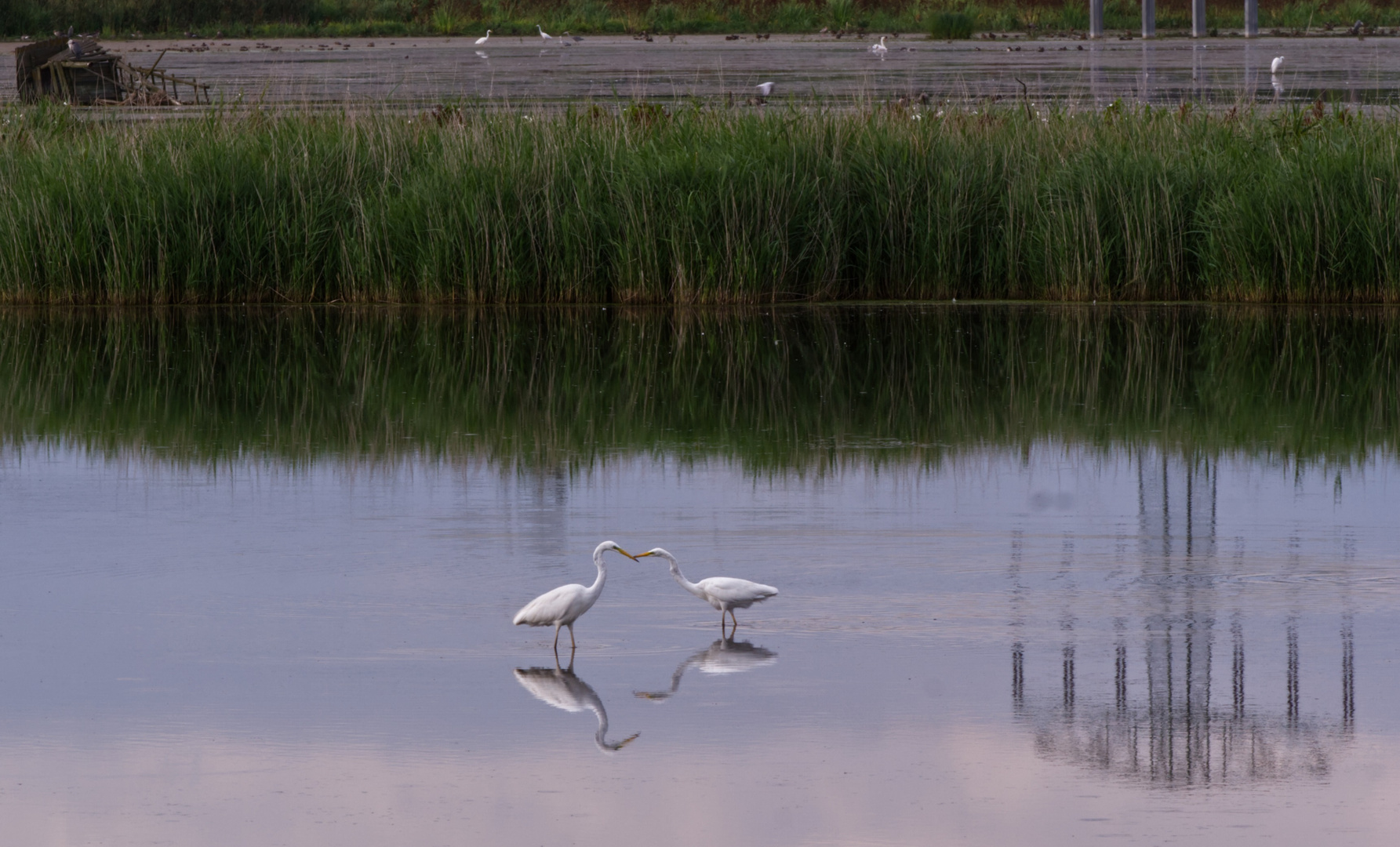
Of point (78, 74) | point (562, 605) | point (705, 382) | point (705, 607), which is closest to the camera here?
point (562, 605)

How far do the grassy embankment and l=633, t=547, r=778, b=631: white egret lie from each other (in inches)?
1834

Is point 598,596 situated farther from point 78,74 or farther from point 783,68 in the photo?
point 783,68

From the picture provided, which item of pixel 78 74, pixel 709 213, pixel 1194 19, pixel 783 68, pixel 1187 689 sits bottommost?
pixel 1187 689

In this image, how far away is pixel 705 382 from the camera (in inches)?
521

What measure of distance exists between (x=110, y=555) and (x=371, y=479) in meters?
1.88

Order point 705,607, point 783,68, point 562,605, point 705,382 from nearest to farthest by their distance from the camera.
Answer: point 562,605
point 705,607
point 705,382
point 783,68

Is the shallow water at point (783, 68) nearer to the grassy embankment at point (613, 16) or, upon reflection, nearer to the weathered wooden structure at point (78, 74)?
the weathered wooden structure at point (78, 74)

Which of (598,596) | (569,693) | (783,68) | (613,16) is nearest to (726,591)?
(598,596)

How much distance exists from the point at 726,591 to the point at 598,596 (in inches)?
18.5

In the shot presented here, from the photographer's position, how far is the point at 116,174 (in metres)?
A: 17.0

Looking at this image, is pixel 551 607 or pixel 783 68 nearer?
pixel 551 607

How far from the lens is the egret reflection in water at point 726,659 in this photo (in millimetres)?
6527

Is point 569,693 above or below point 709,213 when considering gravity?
below

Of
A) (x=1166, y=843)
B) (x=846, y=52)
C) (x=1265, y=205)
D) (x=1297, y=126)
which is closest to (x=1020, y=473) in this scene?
(x=1166, y=843)
